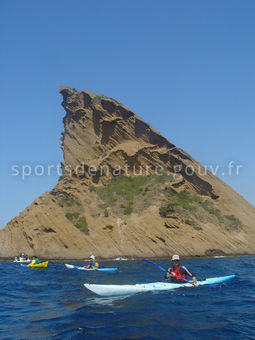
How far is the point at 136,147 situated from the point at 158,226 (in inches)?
672

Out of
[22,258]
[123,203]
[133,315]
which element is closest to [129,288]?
[133,315]

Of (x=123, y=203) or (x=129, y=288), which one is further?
(x=123, y=203)

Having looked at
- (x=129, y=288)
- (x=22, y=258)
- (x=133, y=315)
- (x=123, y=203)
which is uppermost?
(x=123, y=203)

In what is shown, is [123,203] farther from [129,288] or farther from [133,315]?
[133,315]

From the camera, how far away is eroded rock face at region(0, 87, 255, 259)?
42.8m

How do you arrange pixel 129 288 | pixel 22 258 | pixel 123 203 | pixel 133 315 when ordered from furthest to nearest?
pixel 123 203 < pixel 22 258 < pixel 129 288 < pixel 133 315

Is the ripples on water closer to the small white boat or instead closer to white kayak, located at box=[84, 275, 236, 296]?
white kayak, located at box=[84, 275, 236, 296]

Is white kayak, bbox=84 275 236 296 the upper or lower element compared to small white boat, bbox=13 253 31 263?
upper

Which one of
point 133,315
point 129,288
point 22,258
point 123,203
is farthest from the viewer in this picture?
point 123,203

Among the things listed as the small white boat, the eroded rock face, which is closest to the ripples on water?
the small white boat

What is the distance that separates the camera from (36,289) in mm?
16703

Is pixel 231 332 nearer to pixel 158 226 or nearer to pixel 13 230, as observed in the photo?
pixel 158 226

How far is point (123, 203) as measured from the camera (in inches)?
1976

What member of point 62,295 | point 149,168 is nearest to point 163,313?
point 62,295
